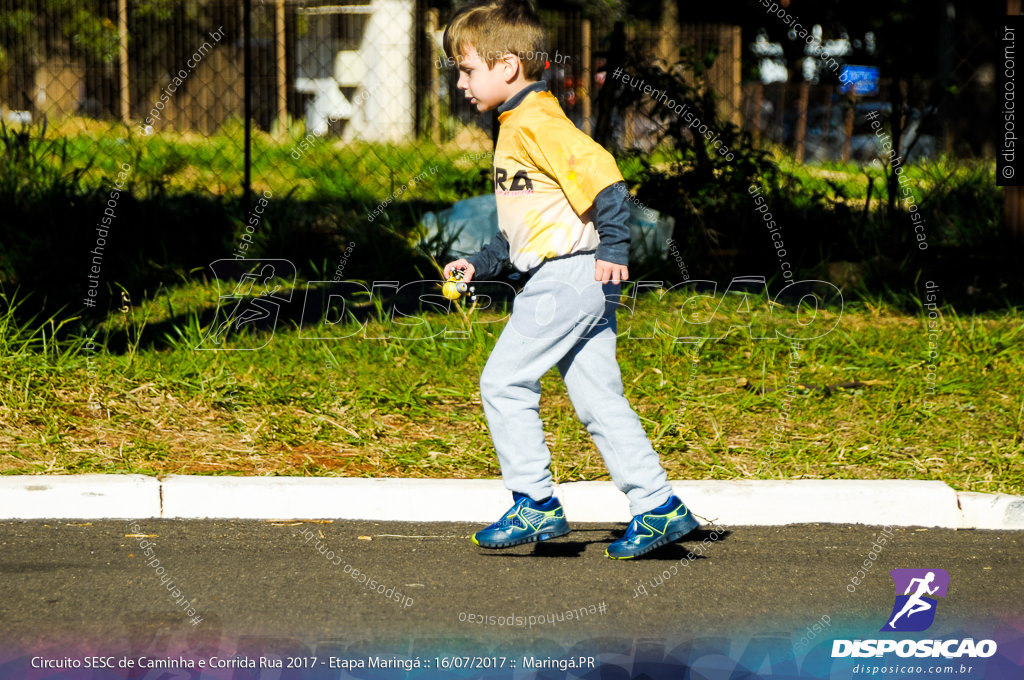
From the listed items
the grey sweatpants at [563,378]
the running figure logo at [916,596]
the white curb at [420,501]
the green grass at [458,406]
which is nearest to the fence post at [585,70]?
the green grass at [458,406]

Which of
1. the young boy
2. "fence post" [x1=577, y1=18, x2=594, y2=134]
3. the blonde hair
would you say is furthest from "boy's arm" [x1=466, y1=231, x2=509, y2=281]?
"fence post" [x1=577, y1=18, x2=594, y2=134]

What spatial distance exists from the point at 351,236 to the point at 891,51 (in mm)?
3884

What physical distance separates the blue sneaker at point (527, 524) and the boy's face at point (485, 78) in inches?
47.9

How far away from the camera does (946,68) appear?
10.2 metres

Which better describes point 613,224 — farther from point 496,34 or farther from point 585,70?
point 585,70

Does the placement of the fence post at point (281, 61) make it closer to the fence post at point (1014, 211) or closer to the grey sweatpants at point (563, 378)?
the fence post at point (1014, 211)

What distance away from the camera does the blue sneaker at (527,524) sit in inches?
132

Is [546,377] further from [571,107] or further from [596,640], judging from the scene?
[571,107]

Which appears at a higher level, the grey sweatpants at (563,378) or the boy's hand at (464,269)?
the boy's hand at (464,269)

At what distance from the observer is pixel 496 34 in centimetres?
321

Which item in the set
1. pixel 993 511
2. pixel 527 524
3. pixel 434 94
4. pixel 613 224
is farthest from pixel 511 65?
pixel 434 94

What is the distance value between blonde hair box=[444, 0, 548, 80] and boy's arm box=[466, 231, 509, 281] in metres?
0.53

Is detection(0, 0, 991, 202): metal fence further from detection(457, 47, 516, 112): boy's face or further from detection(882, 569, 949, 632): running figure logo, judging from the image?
detection(882, 569, 949, 632): running figure logo

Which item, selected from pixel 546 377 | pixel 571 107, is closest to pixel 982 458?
pixel 546 377
